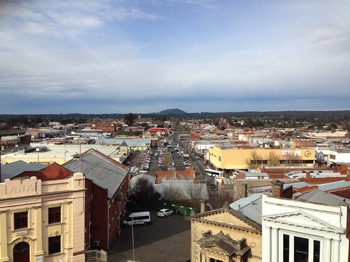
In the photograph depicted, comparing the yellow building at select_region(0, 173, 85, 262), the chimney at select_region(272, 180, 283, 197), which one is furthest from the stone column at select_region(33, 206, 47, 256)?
the chimney at select_region(272, 180, 283, 197)

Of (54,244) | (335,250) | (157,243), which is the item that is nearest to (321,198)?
(335,250)

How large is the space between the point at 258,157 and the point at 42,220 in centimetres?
6672

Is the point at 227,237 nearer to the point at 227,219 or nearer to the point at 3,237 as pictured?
the point at 227,219

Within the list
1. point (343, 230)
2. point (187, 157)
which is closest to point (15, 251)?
point (343, 230)

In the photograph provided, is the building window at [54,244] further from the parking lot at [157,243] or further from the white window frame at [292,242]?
the white window frame at [292,242]

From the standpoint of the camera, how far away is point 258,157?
8556 cm

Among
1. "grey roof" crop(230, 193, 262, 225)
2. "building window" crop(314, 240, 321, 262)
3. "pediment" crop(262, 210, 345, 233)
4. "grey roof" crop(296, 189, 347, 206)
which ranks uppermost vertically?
"grey roof" crop(296, 189, 347, 206)

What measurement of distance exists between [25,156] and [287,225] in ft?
215

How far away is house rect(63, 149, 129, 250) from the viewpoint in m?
31.4

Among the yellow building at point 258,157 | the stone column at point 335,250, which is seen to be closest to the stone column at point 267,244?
the stone column at point 335,250

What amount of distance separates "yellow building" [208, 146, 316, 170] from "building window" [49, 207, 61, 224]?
205 ft

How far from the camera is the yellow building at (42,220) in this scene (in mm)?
24438

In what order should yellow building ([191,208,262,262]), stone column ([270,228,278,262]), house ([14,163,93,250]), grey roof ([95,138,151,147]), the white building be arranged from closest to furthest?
1. the white building
2. stone column ([270,228,278,262])
3. yellow building ([191,208,262,262])
4. house ([14,163,93,250])
5. grey roof ([95,138,151,147])

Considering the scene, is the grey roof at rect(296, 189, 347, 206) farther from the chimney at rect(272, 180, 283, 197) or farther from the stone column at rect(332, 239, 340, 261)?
the stone column at rect(332, 239, 340, 261)
